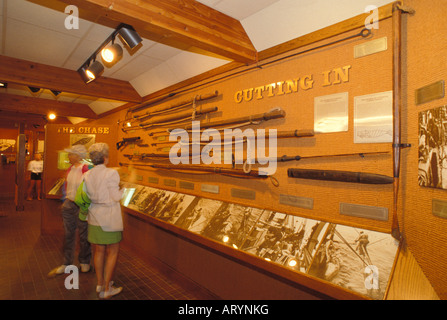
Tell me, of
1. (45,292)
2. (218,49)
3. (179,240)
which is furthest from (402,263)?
(45,292)

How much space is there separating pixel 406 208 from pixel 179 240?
2.58 meters

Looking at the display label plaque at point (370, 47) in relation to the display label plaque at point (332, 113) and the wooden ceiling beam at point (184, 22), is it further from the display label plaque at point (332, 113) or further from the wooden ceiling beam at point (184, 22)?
the wooden ceiling beam at point (184, 22)

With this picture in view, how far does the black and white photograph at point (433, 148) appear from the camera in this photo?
1.42 meters

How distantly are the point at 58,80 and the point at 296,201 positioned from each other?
394 cm

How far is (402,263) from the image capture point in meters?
1.51

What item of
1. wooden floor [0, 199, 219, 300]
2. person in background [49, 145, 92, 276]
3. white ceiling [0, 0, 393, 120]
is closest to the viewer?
white ceiling [0, 0, 393, 120]

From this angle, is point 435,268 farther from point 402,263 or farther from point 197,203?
point 197,203

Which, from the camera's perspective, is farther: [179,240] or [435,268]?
[179,240]

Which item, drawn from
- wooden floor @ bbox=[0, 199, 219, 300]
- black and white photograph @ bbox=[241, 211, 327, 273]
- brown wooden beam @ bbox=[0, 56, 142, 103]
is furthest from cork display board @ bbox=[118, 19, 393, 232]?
brown wooden beam @ bbox=[0, 56, 142, 103]

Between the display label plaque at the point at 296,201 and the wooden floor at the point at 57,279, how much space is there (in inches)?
55.3

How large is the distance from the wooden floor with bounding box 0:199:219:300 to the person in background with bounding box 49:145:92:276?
0.18 meters

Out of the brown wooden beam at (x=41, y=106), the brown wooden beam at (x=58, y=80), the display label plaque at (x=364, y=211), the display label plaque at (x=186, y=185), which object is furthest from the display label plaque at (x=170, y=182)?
the brown wooden beam at (x=41, y=106)

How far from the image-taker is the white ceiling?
2.11 metres

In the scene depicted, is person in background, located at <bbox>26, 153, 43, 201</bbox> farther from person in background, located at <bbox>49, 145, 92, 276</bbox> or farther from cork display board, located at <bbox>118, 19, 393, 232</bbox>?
cork display board, located at <bbox>118, 19, 393, 232</bbox>
